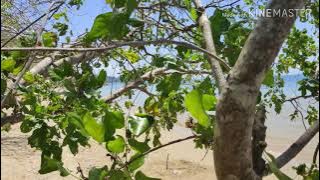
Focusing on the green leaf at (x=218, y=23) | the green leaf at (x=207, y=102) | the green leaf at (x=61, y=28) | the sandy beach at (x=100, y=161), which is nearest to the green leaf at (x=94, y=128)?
the green leaf at (x=207, y=102)

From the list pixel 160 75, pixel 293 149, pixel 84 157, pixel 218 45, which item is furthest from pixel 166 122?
pixel 84 157

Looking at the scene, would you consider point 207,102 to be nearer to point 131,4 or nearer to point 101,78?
point 131,4

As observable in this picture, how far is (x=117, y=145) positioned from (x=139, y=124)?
0.07 metres

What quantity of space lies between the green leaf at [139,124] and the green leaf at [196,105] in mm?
162

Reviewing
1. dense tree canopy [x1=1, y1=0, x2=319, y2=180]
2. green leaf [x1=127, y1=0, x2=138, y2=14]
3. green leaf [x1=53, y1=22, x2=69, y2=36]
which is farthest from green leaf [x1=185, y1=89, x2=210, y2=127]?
green leaf [x1=53, y1=22, x2=69, y2=36]

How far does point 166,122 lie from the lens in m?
1.84

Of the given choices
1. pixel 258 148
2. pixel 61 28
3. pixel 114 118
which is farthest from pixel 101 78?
pixel 61 28

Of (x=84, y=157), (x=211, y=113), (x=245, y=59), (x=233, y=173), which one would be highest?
(x=245, y=59)

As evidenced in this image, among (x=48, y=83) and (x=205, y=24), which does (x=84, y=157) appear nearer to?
(x=48, y=83)

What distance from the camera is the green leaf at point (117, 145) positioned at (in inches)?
40.8

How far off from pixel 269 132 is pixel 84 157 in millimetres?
6455

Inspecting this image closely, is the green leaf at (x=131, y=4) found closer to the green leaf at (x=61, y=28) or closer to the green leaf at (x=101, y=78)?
the green leaf at (x=101, y=78)

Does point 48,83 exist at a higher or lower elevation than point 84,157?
higher

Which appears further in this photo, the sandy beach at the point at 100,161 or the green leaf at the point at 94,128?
the sandy beach at the point at 100,161
